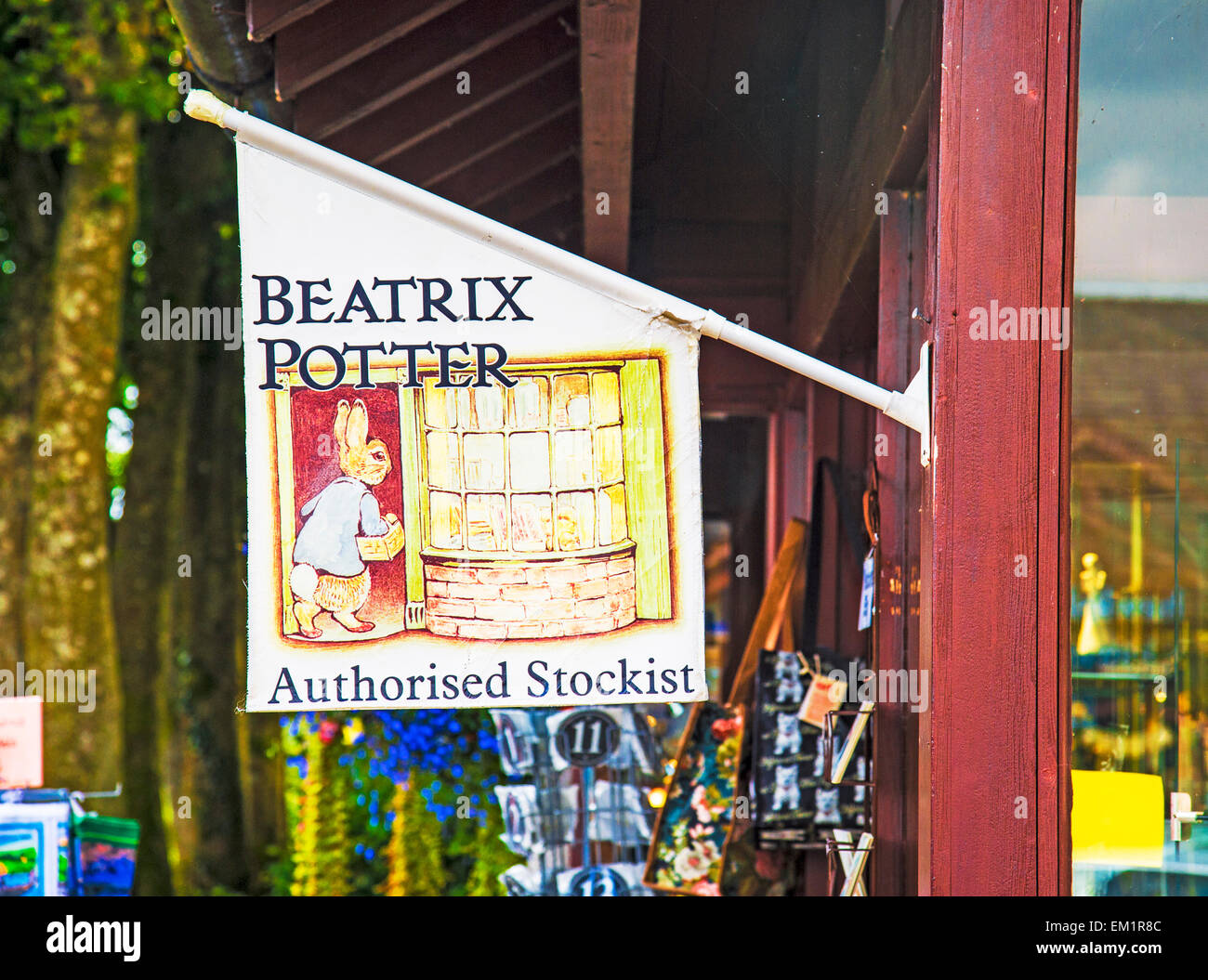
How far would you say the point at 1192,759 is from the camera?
209cm

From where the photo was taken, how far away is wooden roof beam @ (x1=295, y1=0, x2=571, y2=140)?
3299 millimetres

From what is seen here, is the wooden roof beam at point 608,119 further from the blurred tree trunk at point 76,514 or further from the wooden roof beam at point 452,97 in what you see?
the blurred tree trunk at point 76,514

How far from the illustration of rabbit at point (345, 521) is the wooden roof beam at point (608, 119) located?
102 centimetres

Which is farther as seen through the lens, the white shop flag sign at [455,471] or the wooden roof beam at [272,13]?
the wooden roof beam at [272,13]

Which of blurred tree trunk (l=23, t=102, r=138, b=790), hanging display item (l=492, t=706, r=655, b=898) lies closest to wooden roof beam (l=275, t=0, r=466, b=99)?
hanging display item (l=492, t=706, r=655, b=898)

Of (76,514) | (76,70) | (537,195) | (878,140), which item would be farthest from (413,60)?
(76,70)

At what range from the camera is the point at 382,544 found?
7.76ft

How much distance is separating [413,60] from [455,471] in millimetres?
1462

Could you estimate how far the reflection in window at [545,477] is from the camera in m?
2.37

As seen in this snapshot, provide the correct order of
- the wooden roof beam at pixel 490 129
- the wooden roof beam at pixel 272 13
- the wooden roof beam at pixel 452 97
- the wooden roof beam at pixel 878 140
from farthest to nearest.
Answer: the wooden roof beam at pixel 490 129 → the wooden roof beam at pixel 452 97 → the wooden roof beam at pixel 272 13 → the wooden roof beam at pixel 878 140

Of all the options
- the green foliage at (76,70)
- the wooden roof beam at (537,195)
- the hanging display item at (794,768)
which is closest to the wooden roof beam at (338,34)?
the wooden roof beam at (537,195)

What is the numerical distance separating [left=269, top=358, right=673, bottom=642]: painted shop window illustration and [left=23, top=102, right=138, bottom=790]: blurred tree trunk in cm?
560

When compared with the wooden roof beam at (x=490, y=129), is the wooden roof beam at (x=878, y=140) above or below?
below

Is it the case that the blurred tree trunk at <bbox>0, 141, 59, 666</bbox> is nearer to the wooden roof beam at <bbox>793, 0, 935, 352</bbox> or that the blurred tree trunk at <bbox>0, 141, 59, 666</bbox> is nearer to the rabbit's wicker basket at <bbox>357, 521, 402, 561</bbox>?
the wooden roof beam at <bbox>793, 0, 935, 352</bbox>
